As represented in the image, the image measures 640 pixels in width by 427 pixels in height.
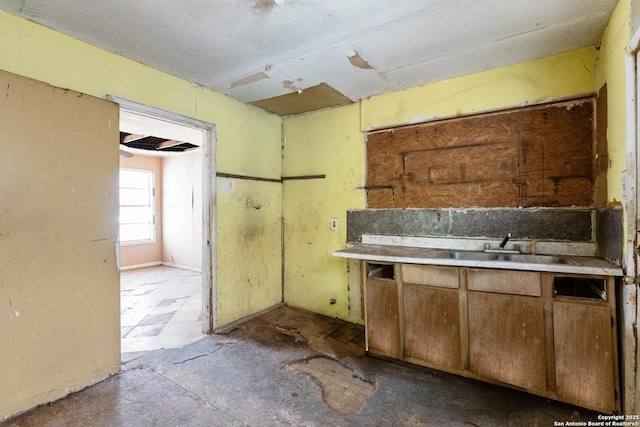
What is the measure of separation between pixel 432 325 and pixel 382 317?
416mm

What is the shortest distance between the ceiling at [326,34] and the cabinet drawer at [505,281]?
1738 mm

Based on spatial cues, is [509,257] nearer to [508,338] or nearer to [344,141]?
[508,338]

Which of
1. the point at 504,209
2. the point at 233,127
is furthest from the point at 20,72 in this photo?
the point at 504,209

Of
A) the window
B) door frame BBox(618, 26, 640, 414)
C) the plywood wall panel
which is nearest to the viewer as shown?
door frame BBox(618, 26, 640, 414)

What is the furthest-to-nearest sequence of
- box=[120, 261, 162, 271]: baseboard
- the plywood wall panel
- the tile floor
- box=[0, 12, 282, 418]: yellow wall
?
box=[120, 261, 162, 271]: baseboard
the tile floor
the plywood wall panel
box=[0, 12, 282, 418]: yellow wall

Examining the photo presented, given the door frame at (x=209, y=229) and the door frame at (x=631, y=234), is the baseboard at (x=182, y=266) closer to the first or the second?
the door frame at (x=209, y=229)

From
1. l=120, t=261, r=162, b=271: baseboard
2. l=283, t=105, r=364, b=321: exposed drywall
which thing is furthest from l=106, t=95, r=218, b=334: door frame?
l=120, t=261, r=162, b=271: baseboard

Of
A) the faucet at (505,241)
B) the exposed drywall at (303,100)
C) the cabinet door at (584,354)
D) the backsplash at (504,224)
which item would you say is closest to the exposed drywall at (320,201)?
the exposed drywall at (303,100)

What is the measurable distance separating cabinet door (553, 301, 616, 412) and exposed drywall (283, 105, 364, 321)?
1.86 metres

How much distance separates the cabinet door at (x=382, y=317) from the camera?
2473 millimetres

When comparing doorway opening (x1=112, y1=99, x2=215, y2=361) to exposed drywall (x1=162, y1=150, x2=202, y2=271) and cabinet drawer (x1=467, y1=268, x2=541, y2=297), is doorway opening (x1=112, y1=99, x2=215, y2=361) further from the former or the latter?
cabinet drawer (x1=467, y1=268, x2=541, y2=297)

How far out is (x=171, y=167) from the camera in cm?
670

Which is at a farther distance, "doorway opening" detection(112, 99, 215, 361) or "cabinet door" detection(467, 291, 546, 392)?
"doorway opening" detection(112, 99, 215, 361)

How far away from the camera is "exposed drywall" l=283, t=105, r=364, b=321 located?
3.44 meters
